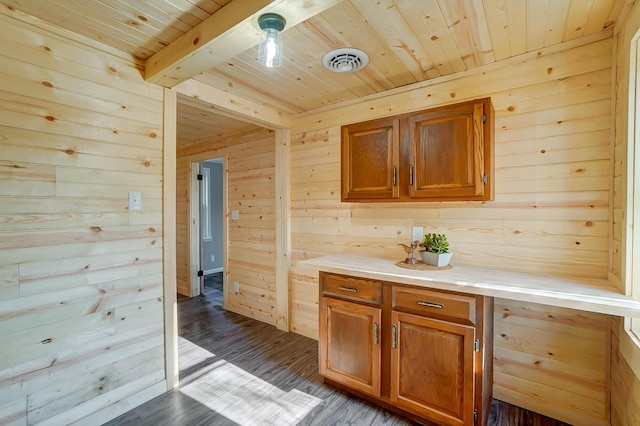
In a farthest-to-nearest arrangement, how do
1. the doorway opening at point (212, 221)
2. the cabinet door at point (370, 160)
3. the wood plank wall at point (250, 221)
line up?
1. the doorway opening at point (212, 221)
2. the wood plank wall at point (250, 221)
3. the cabinet door at point (370, 160)

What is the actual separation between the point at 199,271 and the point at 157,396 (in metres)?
2.44

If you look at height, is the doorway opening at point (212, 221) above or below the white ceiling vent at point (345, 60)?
below

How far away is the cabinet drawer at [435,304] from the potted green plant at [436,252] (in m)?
0.29

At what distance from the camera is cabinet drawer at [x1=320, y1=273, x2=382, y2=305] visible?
1803 millimetres

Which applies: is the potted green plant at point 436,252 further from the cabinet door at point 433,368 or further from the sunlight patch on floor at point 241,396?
the sunlight patch on floor at point 241,396

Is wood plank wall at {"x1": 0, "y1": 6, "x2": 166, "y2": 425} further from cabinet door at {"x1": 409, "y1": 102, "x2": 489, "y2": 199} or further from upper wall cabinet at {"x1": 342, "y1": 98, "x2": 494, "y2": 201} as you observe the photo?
cabinet door at {"x1": 409, "y1": 102, "x2": 489, "y2": 199}

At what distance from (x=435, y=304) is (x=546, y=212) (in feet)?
2.97

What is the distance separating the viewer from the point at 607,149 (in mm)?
1583

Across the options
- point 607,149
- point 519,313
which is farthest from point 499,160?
point 519,313

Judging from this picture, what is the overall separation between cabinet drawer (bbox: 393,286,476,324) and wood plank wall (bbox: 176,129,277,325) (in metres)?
1.77

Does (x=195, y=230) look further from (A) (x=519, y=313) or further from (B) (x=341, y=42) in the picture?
(A) (x=519, y=313)

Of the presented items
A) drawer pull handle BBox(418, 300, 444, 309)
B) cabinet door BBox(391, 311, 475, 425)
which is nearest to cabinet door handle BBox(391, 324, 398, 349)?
cabinet door BBox(391, 311, 475, 425)

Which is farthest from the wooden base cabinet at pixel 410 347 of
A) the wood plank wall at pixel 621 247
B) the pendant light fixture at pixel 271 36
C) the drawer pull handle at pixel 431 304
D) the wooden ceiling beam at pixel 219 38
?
the wooden ceiling beam at pixel 219 38

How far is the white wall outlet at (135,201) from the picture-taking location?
1.84 meters
